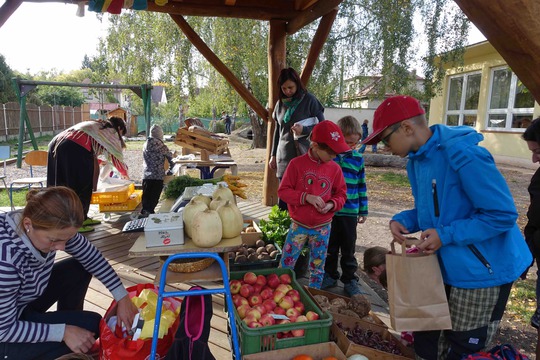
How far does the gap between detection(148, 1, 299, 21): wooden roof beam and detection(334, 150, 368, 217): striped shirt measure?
335cm

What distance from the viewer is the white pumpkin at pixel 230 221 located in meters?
2.17

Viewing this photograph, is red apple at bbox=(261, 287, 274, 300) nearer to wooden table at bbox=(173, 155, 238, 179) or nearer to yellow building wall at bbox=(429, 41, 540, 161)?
wooden table at bbox=(173, 155, 238, 179)

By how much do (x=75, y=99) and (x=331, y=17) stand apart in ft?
124

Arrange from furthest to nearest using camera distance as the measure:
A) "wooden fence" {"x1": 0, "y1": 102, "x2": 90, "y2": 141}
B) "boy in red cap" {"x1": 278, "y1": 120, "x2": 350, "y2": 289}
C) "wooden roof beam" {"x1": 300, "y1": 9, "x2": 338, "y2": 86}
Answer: "wooden fence" {"x1": 0, "y1": 102, "x2": 90, "y2": 141}
"wooden roof beam" {"x1": 300, "y1": 9, "x2": 338, "y2": 86}
"boy in red cap" {"x1": 278, "y1": 120, "x2": 350, "y2": 289}

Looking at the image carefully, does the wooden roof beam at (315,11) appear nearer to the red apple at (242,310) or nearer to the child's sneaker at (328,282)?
the child's sneaker at (328,282)

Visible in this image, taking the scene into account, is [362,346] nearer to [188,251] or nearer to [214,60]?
[188,251]

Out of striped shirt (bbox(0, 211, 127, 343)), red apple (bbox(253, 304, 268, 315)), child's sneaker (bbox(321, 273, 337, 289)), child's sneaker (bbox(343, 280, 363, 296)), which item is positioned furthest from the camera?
child's sneaker (bbox(321, 273, 337, 289))

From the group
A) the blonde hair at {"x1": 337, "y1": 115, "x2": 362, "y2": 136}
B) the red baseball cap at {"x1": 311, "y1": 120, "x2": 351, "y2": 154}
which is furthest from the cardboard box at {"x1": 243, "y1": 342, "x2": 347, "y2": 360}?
the blonde hair at {"x1": 337, "y1": 115, "x2": 362, "y2": 136}

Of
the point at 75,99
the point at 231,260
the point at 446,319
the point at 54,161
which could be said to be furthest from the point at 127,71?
the point at 75,99

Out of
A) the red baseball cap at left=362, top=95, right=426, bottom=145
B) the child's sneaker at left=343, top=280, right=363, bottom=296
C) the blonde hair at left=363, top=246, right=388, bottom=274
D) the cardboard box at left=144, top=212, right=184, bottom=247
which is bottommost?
the child's sneaker at left=343, top=280, right=363, bottom=296

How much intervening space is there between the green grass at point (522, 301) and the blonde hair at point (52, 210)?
3.78m

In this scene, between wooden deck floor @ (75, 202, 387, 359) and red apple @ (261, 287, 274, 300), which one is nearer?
red apple @ (261, 287, 274, 300)

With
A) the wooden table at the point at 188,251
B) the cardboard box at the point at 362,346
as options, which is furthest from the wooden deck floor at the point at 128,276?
the wooden table at the point at 188,251

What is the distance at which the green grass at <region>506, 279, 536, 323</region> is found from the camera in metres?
3.46
